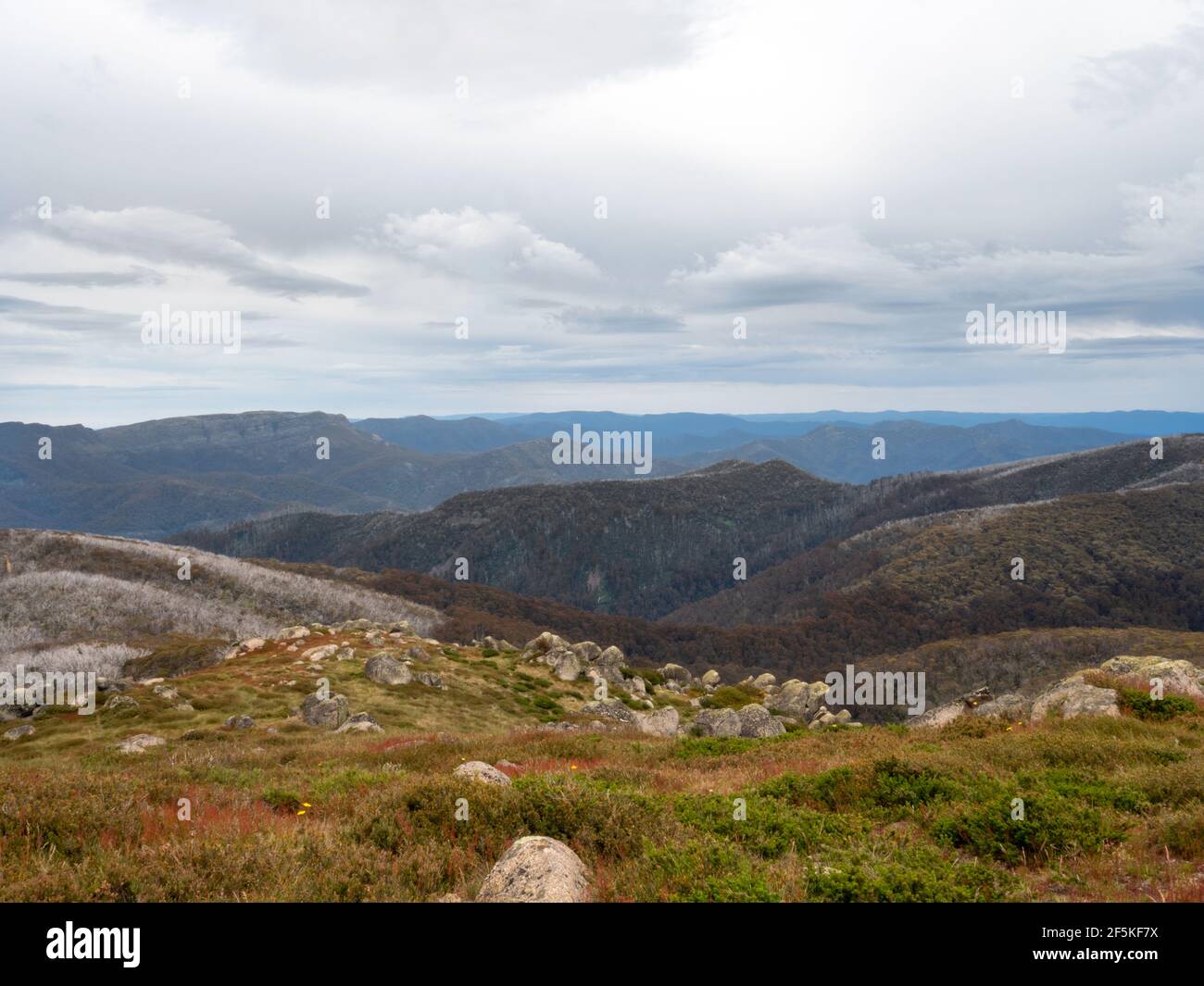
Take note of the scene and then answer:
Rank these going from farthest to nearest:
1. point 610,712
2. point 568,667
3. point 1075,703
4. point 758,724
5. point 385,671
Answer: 1. point 568,667
2. point 610,712
3. point 385,671
4. point 758,724
5. point 1075,703

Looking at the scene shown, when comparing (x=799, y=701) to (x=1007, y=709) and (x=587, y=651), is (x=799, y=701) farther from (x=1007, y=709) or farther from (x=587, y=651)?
(x=1007, y=709)

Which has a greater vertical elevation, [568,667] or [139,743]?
[139,743]

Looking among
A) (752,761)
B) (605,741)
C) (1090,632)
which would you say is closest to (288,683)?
(605,741)

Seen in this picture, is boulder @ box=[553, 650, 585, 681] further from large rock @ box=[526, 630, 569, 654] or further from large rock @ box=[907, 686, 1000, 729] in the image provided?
large rock @ box=[907, 686, 1000, 729]

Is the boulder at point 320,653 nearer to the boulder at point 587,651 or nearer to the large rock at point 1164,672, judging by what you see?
the boulder at point 587,651

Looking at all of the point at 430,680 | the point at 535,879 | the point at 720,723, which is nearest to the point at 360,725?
the point at 430,680

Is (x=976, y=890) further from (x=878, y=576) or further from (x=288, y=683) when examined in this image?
(x=878, y=576)

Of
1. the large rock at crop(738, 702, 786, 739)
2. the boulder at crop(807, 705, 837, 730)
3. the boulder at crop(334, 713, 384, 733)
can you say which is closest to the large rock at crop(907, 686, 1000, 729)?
the large rock at crop(738, 702, 786, 739)
